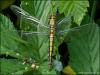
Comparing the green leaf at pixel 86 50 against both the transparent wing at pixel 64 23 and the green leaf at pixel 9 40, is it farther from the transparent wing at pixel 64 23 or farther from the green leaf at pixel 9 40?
the green leaf at pixel 9 40

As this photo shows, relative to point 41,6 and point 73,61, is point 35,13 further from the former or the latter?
point 73,61

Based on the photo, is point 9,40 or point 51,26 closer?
point 51,26

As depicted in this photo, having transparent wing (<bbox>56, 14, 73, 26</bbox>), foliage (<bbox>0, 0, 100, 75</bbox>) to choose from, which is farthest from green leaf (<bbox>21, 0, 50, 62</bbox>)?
transparent wing (<bbox>56, 14, 73, 26</bbox>)

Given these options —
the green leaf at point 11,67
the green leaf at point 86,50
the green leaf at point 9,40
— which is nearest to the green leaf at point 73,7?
the green leaf at point 86,50

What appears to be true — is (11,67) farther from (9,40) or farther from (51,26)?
(51,26)

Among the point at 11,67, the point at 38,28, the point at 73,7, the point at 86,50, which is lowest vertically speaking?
the point at 11,67

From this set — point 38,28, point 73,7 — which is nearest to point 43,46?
point 38,28

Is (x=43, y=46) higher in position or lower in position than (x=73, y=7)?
lower
